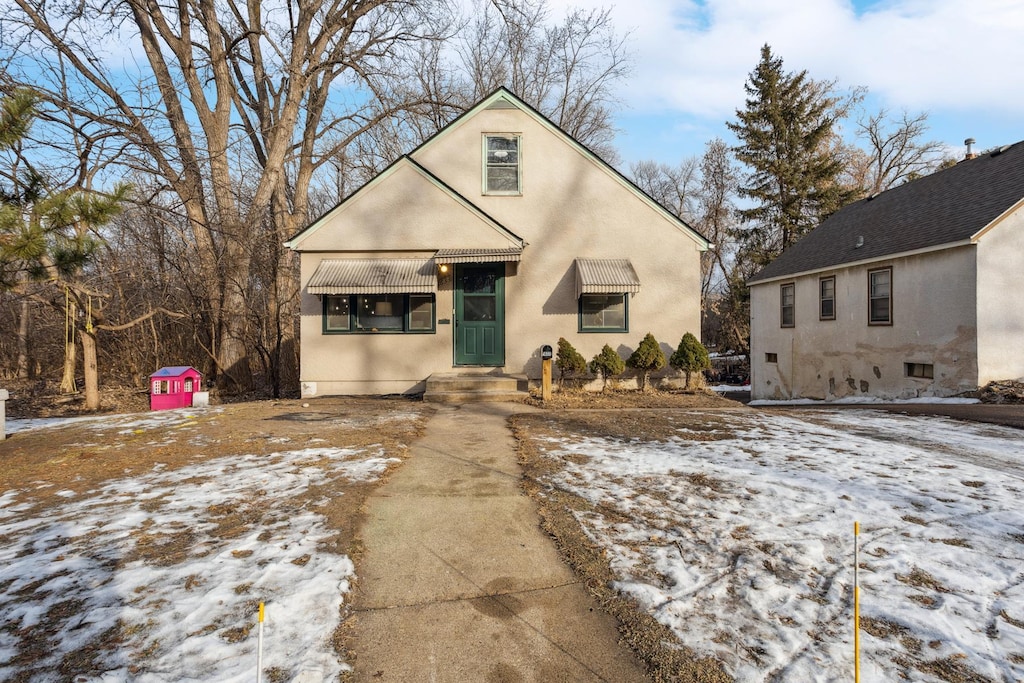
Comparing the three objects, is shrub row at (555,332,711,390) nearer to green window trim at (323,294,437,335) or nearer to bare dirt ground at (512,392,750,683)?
bare dirt ground at (512,392,750,683)

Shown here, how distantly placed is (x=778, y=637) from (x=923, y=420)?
783 cm

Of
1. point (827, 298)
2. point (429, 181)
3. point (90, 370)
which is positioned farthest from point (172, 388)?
point (827, 298)

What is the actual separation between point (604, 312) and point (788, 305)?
11.2 m

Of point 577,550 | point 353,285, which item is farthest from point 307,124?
point 577,550

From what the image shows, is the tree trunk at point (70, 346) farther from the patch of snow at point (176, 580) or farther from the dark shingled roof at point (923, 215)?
the dark shingled roof at point (923, 215)

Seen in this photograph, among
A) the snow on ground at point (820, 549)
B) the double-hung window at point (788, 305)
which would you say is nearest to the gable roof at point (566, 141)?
the snow on ground at point (820, 549)

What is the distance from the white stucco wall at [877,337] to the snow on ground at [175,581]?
46.8 feet

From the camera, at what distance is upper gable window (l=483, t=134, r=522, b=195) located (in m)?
11.4

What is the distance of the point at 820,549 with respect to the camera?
3.36 m

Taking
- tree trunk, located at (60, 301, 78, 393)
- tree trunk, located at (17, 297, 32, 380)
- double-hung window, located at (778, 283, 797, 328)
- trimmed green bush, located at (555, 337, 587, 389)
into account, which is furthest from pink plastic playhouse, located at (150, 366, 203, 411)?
double-hung window, located at (778, 283, 797, 328)

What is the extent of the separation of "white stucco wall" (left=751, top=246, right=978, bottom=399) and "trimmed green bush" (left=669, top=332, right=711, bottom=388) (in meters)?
6.12

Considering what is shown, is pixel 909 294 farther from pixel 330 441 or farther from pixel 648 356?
pixel 330 441

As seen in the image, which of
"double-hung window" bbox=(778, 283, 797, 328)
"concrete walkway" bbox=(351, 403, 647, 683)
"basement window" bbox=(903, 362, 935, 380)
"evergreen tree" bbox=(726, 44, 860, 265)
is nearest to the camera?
"concrete walkway" bbox=(351, 403, 647, 683)

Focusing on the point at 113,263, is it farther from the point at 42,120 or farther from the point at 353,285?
the point at 353,285
